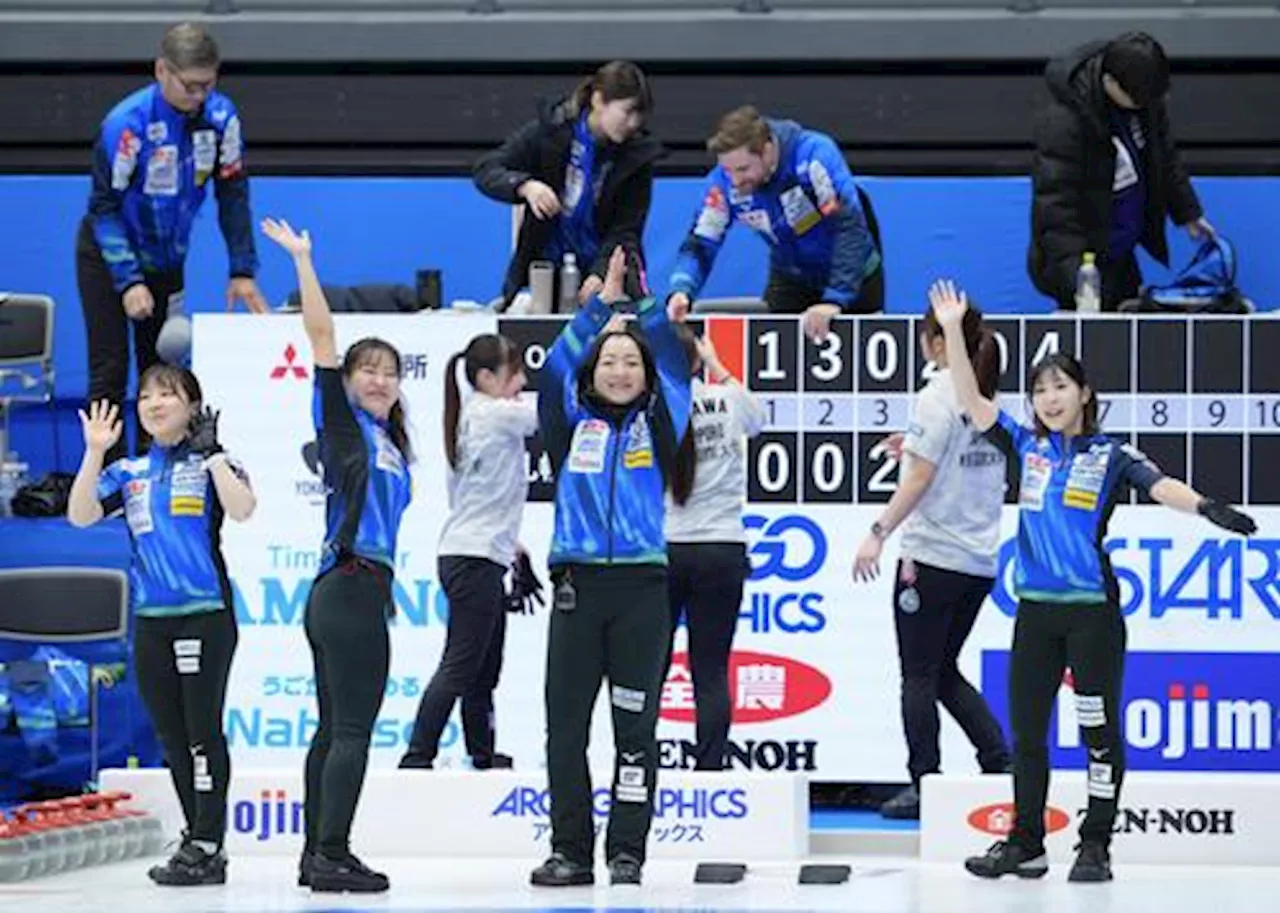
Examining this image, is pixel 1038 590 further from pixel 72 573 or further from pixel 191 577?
pixel 72 573

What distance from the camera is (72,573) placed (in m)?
11.5

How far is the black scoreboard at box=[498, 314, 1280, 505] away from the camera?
1073 centimetres

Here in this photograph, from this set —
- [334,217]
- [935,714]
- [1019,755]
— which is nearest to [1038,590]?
[1019,755]

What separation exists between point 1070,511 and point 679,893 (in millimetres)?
1669

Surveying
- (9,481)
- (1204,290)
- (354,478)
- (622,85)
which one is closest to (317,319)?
(354,478)

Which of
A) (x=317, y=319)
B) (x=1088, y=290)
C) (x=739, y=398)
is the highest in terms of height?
(x=1088, y=290)

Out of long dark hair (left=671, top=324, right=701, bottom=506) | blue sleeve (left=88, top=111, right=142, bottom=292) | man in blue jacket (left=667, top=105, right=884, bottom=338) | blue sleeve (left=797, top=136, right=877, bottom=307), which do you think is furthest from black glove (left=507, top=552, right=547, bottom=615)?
blue sleeve (left=88, top=111, right=142, bottom=292)

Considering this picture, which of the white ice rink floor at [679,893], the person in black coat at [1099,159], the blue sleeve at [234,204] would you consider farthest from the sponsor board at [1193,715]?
the blue sleeve at [234,204]

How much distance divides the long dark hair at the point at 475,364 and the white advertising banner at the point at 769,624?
0.86 m

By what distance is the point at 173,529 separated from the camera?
8.84 metres

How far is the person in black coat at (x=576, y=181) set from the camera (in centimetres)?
1093

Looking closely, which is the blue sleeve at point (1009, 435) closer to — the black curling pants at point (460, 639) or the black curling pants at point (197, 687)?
the black curling pants at point (460, 639)

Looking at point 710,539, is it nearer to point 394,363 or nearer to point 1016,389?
point 1016,389

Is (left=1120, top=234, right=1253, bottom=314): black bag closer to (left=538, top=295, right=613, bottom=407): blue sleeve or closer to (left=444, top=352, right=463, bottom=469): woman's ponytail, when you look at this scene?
(left=444, top=352, right=463, bottom=469): woman's ponytail
